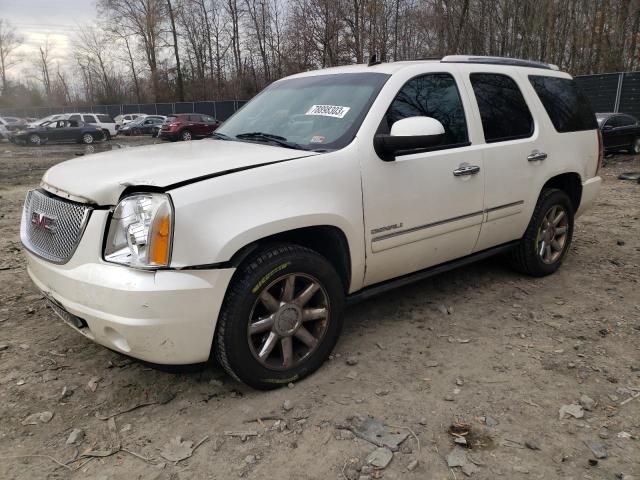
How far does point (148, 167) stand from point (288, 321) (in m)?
1.15

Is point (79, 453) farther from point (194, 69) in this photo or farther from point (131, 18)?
point (131, 18)

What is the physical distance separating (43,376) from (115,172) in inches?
54.0

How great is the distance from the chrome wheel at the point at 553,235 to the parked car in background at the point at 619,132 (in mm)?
11270

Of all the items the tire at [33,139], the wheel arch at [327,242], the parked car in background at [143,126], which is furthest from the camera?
the parked car in background at [143,126]

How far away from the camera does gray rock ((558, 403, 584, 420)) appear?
2662 millimetres

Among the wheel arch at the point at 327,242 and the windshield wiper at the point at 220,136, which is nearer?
the wheel arch at the point at 327,242

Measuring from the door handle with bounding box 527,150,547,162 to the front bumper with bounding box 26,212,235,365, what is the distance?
285cm

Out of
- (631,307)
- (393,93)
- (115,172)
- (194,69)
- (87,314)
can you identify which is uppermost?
(194,69)

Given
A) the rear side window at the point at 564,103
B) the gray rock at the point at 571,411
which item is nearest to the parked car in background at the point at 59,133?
the rear side window at the point at 564,103

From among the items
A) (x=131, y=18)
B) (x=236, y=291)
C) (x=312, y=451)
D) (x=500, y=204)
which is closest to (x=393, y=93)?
(x=500, y=204)

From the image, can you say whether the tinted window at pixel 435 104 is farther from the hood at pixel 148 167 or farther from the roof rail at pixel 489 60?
the hood at pixel 148 167

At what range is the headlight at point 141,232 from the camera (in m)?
2.39

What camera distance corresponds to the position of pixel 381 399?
282 centimetres

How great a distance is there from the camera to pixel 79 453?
7.92 ft
